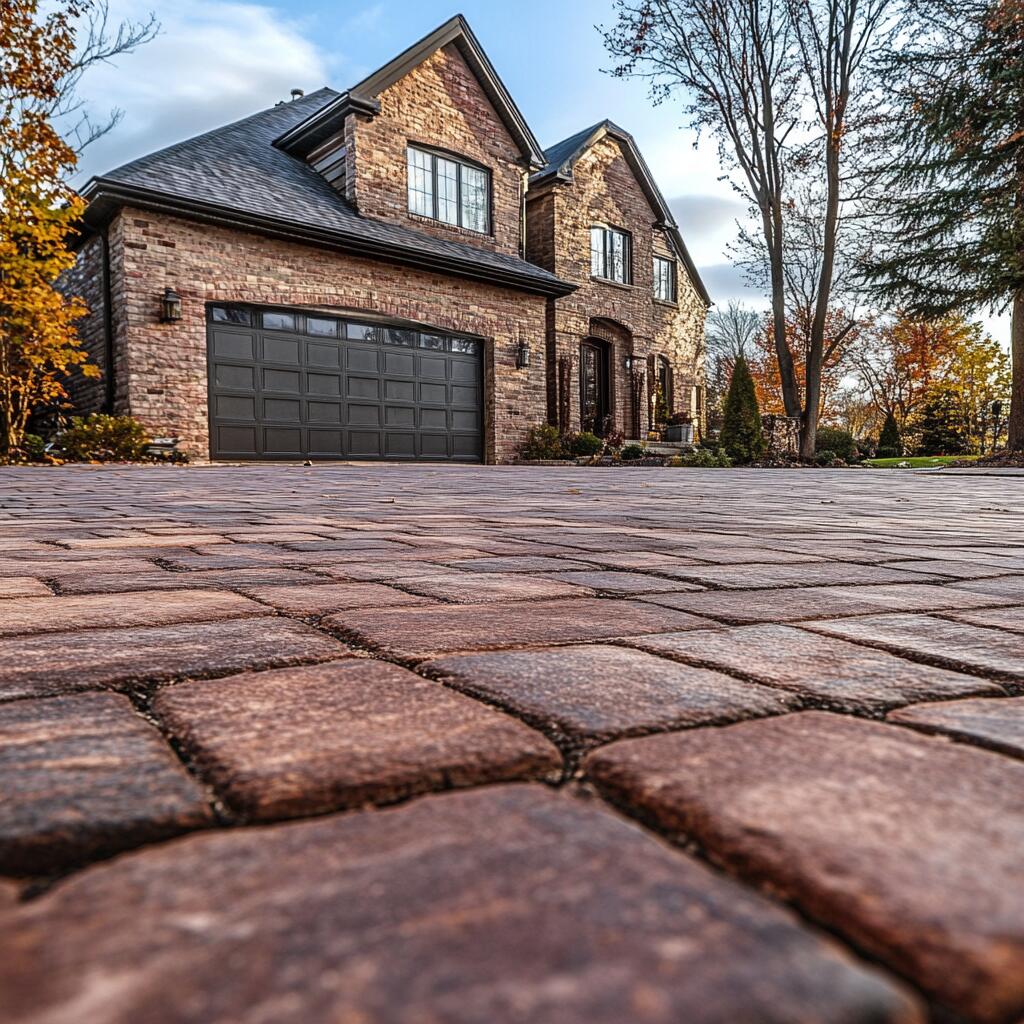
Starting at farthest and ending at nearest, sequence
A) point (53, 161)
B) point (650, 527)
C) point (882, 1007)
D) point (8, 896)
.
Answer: point (53, 161) < point (650, 527) < point (8, 896) < point (882, 1007)

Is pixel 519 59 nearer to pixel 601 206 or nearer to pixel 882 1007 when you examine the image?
pixel 601 206

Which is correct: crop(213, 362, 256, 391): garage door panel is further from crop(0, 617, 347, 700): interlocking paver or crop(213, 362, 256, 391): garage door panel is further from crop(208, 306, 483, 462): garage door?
crop(0, 617, 347, 700): interlocking paver

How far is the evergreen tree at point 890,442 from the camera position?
23.6m

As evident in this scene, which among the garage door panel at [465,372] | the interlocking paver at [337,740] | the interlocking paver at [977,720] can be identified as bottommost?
the interlocking paver at [977,720]

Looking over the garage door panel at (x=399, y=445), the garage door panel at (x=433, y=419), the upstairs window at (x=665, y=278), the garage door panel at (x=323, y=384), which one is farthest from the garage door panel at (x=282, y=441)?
the upstairs window at (x=665, y=278)

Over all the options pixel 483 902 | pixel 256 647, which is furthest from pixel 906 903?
pixel 256 647

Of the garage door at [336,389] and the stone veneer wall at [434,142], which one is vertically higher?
the stone veneer wall at [434,142]

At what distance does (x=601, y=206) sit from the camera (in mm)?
18016

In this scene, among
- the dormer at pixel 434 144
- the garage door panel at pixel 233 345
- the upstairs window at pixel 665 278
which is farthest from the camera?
the upstairs window at pixel 665 278

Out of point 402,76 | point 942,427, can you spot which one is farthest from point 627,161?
point 942,427

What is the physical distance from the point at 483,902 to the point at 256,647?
0.75 m

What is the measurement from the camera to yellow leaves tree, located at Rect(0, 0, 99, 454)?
10094mm

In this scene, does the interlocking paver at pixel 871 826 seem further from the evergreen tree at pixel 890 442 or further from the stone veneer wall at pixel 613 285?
the evergreen tree at pixel 890 442

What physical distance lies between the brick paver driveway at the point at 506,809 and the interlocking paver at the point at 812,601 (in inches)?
0.6
